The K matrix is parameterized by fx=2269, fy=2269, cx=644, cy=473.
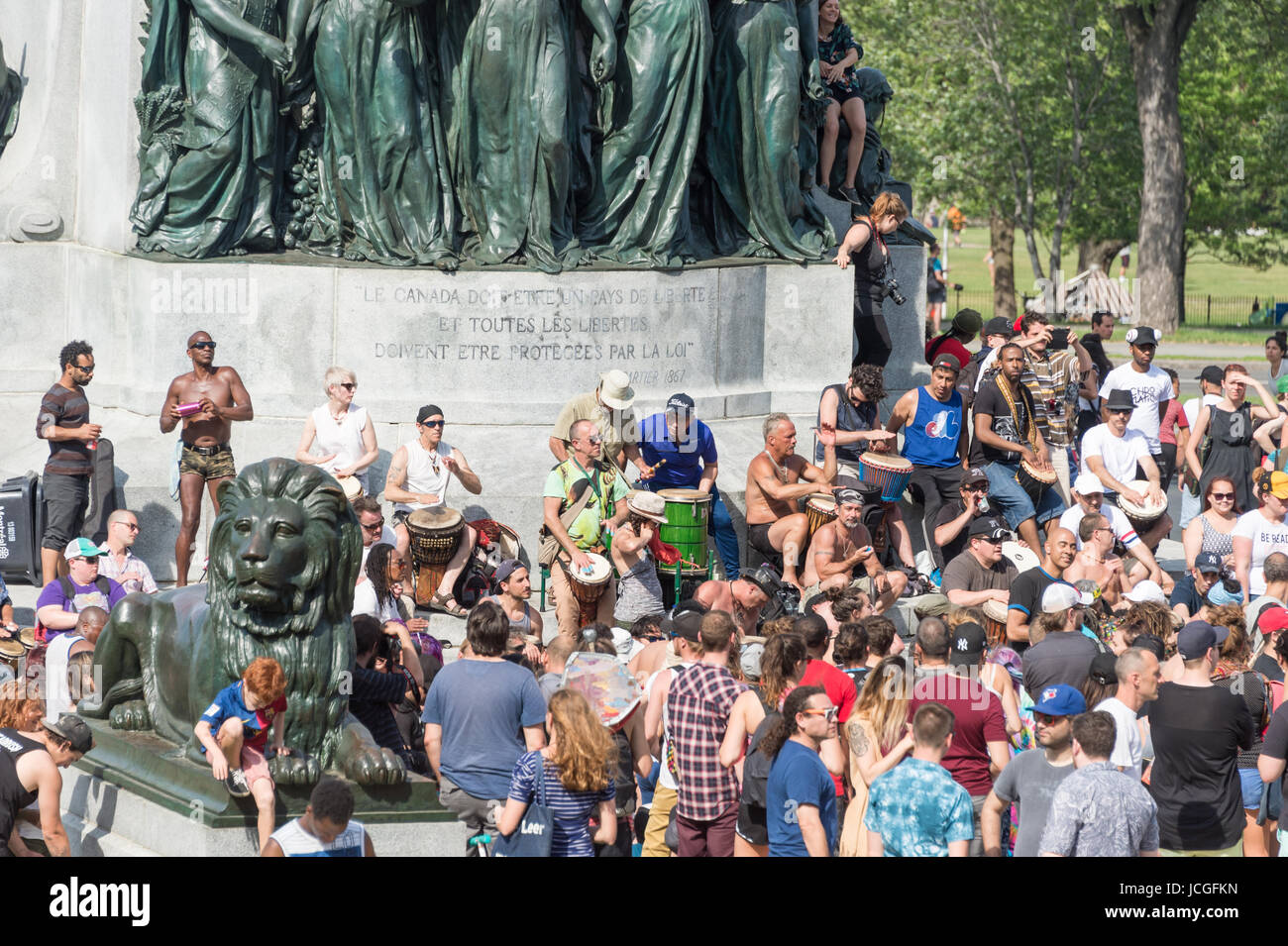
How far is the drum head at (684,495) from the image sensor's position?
589 inches

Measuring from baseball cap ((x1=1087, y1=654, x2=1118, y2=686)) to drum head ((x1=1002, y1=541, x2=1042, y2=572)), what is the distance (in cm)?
347

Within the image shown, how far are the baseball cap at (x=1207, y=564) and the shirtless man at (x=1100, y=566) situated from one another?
574 mm

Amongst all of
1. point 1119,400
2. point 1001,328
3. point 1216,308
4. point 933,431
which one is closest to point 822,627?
point 933,431

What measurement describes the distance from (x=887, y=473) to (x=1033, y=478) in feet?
4.02

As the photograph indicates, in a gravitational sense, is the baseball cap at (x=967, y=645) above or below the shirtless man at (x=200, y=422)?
below

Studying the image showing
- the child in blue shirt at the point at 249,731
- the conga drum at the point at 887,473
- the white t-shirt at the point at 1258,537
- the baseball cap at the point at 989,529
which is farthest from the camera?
the conga drum at the point at 887,473

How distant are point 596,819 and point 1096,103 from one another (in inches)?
1475

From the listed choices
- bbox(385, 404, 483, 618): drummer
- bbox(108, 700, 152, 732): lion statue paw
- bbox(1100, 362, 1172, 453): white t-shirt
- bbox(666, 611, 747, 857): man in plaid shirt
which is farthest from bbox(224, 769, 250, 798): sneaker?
bbox(1100, 362, 1172, 453): white t-shirt

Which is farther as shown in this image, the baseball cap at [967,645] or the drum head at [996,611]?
the drum head at [996,611]

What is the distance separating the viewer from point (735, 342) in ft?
57.3

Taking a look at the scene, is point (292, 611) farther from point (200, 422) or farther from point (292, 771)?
point (200, 422)

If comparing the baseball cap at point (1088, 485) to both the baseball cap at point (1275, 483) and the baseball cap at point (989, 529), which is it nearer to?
the baseball cap at point (1275, 483)

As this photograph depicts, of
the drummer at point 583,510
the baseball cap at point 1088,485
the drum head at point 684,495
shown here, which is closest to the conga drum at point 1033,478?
the baseball cap at point 1088,485

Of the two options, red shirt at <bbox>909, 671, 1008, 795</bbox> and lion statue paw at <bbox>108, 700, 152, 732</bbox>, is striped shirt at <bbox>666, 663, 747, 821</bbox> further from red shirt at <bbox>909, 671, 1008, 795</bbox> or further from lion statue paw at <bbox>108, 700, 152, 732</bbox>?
lion statue paw at <bbox>108, 700, 152, 732</bbox>
